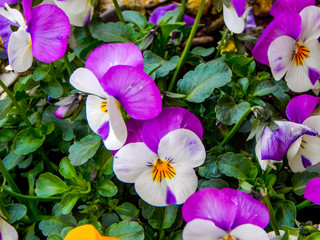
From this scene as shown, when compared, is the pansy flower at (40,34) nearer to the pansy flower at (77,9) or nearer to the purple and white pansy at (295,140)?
the pansy flower at (77,9)

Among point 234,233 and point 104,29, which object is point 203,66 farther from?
point 234,233

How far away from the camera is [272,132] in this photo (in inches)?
31.5

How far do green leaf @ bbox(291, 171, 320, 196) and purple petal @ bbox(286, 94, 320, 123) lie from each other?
0.17m

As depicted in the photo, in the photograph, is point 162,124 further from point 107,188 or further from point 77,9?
point 77,9

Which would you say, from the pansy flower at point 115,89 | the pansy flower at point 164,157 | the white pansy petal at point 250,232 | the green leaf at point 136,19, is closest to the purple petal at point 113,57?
the pansy flower at point 115,89

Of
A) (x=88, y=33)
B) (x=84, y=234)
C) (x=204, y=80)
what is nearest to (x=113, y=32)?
(x=88, y=33)

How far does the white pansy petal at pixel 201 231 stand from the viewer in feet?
2.30

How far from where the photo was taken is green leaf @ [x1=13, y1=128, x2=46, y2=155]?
100 centimetres

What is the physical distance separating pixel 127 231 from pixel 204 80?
0.37m

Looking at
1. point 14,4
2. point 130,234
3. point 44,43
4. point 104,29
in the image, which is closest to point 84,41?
point 104,29

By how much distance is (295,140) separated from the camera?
81cm

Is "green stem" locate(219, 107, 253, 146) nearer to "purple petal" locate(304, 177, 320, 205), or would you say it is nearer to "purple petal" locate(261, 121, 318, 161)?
"purple petal" locate(261, 121, 318, 161)

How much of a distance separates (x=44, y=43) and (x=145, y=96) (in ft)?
0.81

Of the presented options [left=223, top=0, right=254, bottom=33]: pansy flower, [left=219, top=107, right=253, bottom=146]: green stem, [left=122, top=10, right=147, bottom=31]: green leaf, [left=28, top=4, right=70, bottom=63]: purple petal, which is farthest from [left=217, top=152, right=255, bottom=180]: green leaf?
[left=122, top=10, right=147, bottom=31]: green leaf
